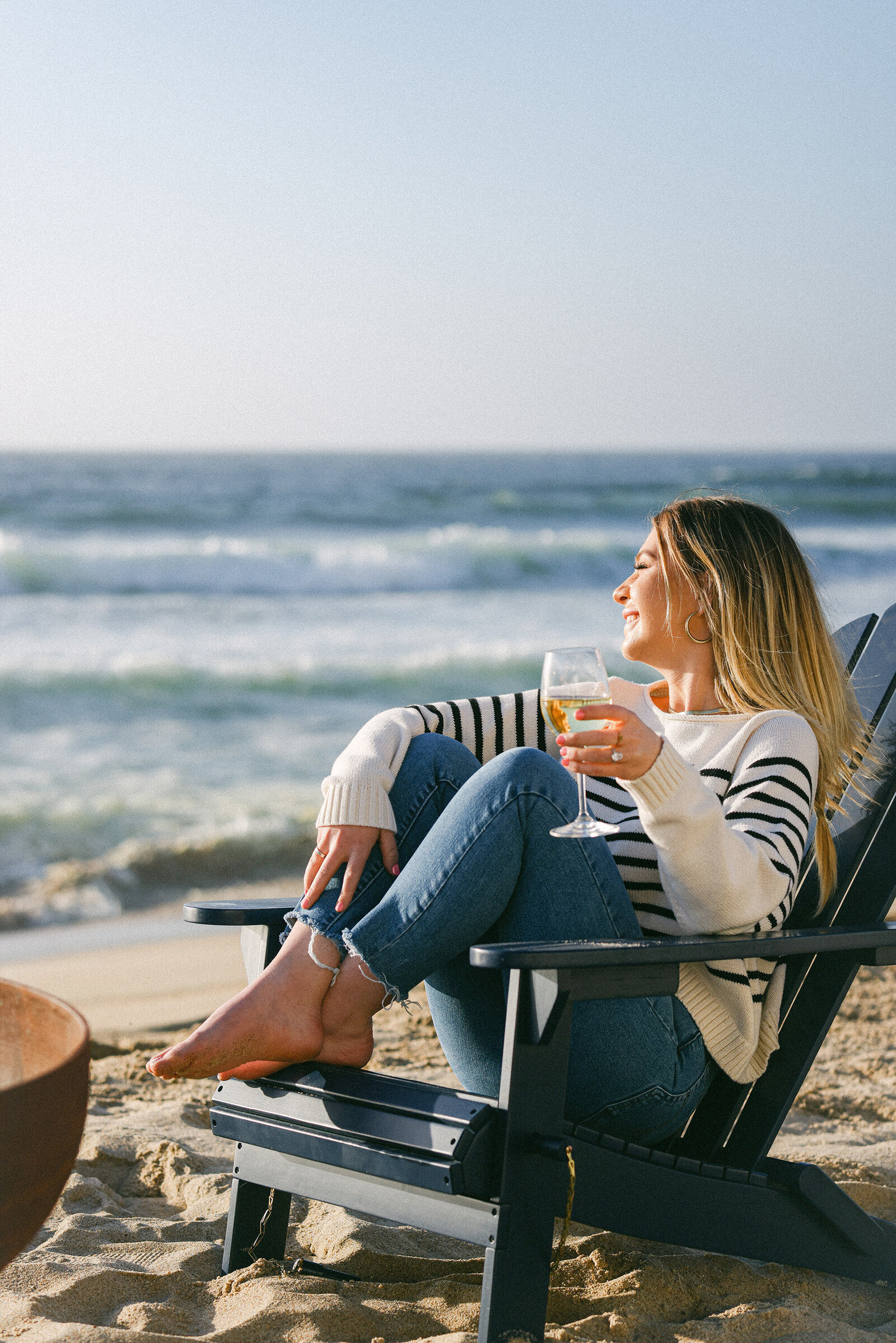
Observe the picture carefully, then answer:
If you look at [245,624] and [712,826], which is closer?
[712,826]

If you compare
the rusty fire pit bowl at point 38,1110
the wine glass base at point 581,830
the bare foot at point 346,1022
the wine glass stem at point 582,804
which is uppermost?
the wine glass stem at point 582,804

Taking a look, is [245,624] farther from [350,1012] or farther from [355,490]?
[355,490]

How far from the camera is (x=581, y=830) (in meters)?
1.79

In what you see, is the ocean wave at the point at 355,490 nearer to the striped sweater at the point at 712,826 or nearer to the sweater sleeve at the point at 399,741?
the sweater sleeve at the point at 399,741

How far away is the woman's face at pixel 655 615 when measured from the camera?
2.30 metres

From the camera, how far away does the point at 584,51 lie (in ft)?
40.8

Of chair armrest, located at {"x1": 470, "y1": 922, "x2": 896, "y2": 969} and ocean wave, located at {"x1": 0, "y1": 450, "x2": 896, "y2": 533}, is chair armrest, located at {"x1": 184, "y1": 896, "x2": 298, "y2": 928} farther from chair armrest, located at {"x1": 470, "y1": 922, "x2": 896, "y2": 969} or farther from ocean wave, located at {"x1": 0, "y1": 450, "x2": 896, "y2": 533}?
ocean wave, located at {"x1": 0, "y1": 450, "x2": 896, "y2": 533}

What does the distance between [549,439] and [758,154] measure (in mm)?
13134

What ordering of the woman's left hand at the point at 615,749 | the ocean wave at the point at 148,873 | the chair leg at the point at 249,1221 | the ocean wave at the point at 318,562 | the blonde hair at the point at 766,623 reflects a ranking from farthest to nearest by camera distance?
1. the ocean wave at the point at 318,562
2. the ocean wave at the point at 148,873
3. the blonde hair at the point at 766,623
4. the chair leg at the point at 249,1221
5. the woman's left hand at the point at 615,749

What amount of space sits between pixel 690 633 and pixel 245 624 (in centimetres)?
1158

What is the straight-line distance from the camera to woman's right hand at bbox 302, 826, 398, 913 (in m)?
1.98

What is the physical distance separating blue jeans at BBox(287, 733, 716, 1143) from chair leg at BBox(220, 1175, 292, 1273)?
1.75 ft

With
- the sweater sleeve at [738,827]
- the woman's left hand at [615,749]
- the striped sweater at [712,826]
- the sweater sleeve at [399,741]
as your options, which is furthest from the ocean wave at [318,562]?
the woman's left hand at [615,749]

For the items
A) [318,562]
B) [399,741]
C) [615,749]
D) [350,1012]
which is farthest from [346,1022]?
[318,562]
